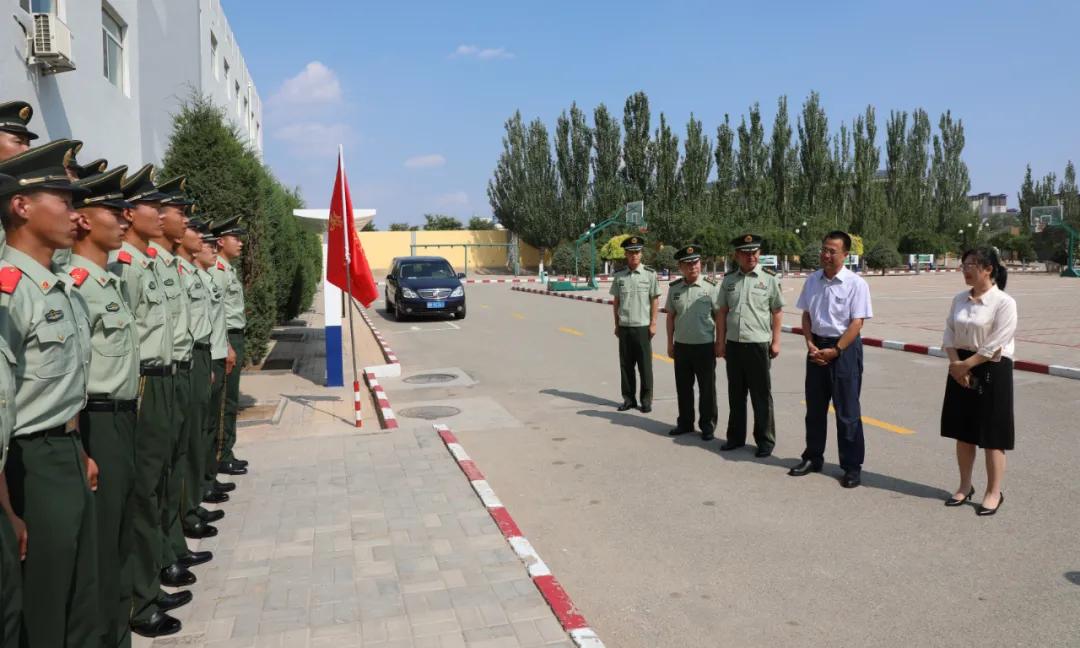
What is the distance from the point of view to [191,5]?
20.4 m

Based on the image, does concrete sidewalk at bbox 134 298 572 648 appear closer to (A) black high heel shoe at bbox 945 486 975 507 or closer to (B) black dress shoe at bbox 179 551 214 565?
(B) black dress shoe at bbox 179 551 214 565

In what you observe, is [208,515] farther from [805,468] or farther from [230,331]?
[805,468]

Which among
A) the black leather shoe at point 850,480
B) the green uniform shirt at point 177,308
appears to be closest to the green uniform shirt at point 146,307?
the green uniform shirt at point 177,308

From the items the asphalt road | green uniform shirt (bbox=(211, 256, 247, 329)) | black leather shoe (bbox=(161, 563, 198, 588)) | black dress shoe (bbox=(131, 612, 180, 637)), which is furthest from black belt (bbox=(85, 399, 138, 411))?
green uniform shirt (bbox=(211, 256, 247, 329))

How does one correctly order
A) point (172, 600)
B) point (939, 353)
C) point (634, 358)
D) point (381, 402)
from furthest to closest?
Answer: point (939, 353) < point (381, 402) < point (634, 358) < point (172, 600)

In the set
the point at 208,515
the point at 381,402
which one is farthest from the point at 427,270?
the point at 208,515

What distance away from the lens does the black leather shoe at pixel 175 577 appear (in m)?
4.39

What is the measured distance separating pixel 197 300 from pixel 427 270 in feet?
57.7

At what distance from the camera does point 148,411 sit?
405 cm

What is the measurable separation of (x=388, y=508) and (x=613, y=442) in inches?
108

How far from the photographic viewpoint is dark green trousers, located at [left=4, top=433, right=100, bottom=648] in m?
2.69

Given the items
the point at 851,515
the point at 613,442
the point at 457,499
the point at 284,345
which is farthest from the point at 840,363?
the point at 284,345

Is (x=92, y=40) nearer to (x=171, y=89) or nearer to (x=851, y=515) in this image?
(x=171, y=89)

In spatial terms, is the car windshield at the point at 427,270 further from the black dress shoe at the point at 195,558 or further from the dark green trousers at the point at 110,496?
the dark green trousers at the point at 110,496
